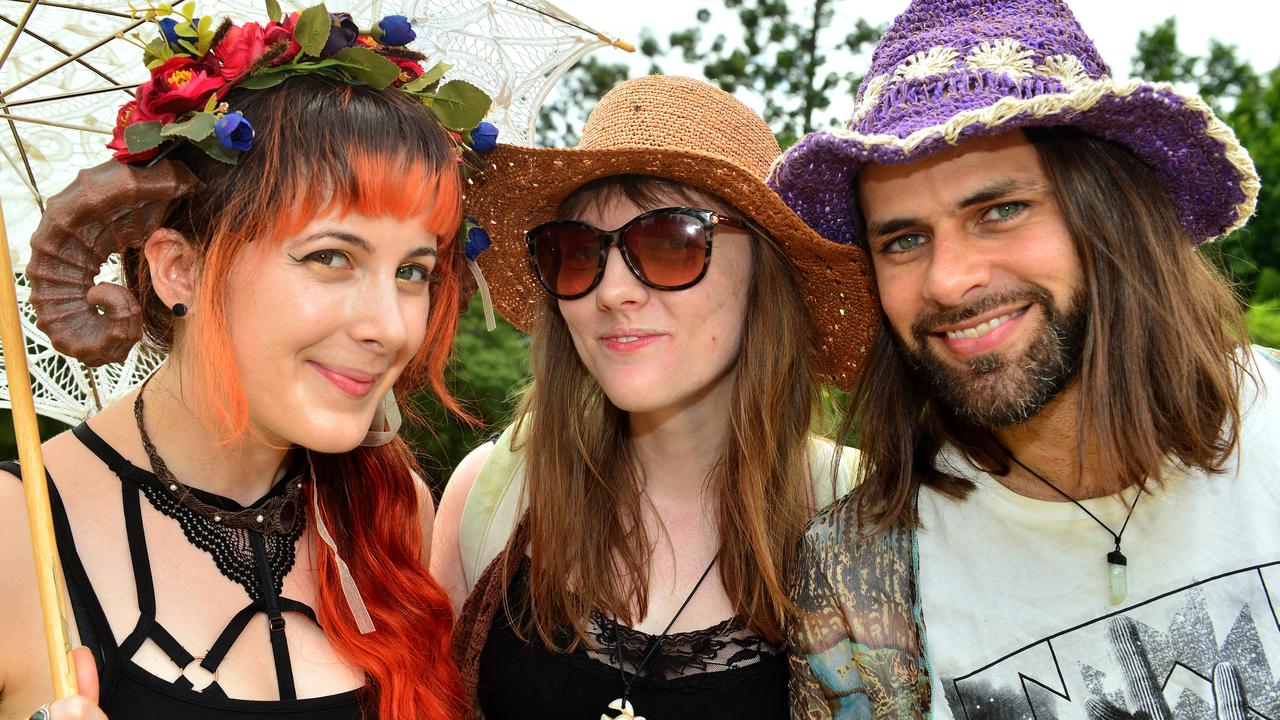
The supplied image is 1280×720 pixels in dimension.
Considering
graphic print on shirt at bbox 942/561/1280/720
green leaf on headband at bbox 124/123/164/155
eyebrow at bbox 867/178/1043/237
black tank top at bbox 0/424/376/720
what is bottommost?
graphic print on shirt at bbox 942/561/1280/720

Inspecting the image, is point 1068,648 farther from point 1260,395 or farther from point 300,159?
point 300,159

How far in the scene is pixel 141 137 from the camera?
2.10m

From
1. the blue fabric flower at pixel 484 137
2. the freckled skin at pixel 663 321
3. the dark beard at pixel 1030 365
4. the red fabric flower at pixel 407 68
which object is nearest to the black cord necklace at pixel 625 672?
the freckled skin at pixel 663 321

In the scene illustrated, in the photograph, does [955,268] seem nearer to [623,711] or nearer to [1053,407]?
[1053,407]

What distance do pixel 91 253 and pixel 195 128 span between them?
346mm

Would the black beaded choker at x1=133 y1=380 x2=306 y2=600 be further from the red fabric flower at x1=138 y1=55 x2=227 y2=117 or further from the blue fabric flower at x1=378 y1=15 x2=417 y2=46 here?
the blue fabric flower at x1=378 y1=15 x2=417 y2=46

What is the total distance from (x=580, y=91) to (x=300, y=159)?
11784mm

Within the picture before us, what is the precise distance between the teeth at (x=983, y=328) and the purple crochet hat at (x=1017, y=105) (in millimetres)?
423

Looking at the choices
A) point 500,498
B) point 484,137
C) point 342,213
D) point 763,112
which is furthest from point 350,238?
point 763,112

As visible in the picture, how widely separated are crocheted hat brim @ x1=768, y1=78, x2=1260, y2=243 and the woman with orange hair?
95cm

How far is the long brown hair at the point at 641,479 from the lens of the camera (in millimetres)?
2760

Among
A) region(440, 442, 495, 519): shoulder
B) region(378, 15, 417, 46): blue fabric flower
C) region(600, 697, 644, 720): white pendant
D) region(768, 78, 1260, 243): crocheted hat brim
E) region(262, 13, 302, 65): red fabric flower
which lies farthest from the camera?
region(440, 442, 495, 519): shoulder

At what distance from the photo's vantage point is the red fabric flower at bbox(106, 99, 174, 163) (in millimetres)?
2127

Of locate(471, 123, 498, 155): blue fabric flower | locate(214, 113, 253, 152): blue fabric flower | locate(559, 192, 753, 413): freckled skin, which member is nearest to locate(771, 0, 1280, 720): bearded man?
locate(559, 192, 753, 413): freckled skin
